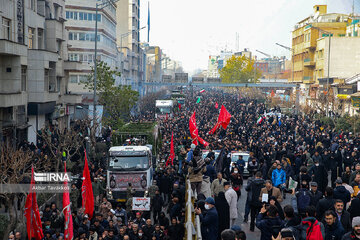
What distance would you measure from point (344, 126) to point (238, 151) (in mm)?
15136

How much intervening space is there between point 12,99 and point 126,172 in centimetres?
1078

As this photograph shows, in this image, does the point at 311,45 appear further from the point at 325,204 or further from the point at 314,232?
the point at 314,232

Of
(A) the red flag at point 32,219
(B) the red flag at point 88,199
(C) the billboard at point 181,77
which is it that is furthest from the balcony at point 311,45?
(A) the red flag at point 32,219

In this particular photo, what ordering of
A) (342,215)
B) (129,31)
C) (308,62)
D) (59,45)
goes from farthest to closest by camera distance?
1. (129,31)
2. (308,62)
3. (59,45)
4. (342,215)

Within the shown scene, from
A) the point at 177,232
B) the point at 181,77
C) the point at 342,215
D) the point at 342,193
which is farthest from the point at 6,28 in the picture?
the point at 181,77

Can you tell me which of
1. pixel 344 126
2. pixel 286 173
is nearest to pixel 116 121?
pixel 344 126

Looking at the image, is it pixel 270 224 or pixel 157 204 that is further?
pixel 157 204

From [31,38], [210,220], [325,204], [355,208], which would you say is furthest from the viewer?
[31,38]

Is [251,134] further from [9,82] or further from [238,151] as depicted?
[9,82]

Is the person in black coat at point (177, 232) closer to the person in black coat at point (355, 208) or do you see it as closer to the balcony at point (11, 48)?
the person in black coat at point (355, 208)

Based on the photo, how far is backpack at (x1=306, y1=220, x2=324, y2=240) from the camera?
843 cm

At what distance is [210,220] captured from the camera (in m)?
10.5

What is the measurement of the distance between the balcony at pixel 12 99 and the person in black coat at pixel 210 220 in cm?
1747

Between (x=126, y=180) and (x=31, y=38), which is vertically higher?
(x=31, y=38)
